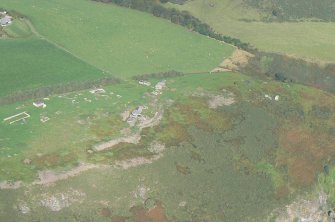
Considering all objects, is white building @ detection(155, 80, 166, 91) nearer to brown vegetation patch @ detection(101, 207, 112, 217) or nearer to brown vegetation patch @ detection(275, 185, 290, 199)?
brown vegetation patch @ detection(275, 185, 290, 199)

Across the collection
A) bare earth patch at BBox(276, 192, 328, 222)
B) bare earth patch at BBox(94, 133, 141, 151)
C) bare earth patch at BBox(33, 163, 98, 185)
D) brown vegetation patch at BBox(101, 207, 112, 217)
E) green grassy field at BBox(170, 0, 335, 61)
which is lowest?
bare earth patch at BBox(276, 192, 328, 222)

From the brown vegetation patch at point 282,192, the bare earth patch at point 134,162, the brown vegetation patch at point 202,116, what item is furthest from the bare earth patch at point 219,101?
the bare earth patch at point 134,162

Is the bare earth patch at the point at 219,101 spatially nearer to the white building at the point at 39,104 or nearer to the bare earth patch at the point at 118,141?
the bare earth patch at the point at 118,141

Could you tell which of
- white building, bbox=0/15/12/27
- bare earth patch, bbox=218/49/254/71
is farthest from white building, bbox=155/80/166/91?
white building, bbox=0/15/12/27

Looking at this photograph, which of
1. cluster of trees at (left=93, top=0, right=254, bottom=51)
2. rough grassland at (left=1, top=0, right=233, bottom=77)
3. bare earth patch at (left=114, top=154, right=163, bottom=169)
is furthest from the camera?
cluster of trees at (left=93, top=0, right=254, bottom=51)

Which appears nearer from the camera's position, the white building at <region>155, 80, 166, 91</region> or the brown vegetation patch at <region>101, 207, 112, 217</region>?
the brown vegetation patch at <region>101, 207, 112, 217</region>

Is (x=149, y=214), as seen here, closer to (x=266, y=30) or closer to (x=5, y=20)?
(x=5, y=20)
